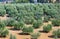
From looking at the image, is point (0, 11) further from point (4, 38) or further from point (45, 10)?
point (4, 38)

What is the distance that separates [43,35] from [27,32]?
4.22 ft

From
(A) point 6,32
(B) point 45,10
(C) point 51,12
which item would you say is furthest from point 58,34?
(B) point 45,10

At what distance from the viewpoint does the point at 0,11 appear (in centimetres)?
3497

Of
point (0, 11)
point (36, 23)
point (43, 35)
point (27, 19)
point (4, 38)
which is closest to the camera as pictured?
point (4, 38)

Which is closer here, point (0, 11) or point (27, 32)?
point (27, 32)

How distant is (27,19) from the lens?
85.5ft

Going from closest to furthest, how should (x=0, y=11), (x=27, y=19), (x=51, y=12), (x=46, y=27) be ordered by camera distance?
(x=46, y=27), (x=27, y=19), (x=51, y=12), (x=0, y=11)

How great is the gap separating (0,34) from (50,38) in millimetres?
3779

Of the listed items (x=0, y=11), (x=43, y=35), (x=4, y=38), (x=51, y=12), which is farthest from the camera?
(x=0, y=11)

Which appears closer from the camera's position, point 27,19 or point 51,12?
point 27,19

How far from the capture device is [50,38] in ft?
61.1

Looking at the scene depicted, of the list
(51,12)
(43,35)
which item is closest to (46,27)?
(43,35)

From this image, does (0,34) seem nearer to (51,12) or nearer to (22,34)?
(22,34)

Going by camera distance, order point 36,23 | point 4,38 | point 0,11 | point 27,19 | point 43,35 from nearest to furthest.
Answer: point 4,38 → point 43,35 → point 36,23 → point 27,19 → point 0,11
